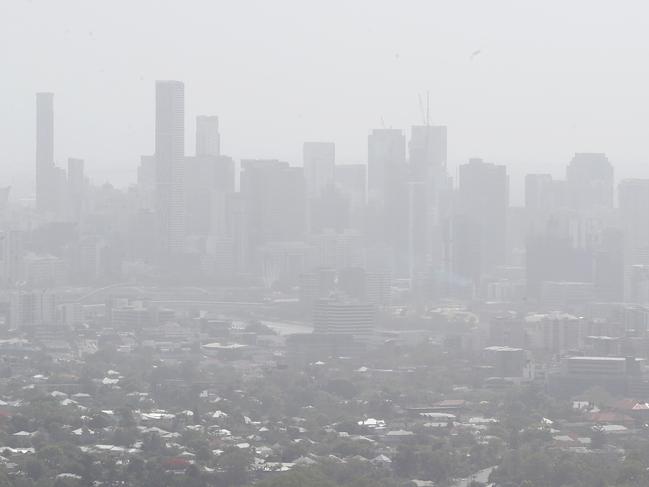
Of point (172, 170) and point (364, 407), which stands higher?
point (172, 170)

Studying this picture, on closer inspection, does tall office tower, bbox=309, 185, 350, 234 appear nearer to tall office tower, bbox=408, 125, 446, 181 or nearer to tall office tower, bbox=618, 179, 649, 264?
tall office tower, bbox=408, 125, 446, 181

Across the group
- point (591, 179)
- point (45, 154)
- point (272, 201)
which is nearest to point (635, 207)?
point (591, 179)

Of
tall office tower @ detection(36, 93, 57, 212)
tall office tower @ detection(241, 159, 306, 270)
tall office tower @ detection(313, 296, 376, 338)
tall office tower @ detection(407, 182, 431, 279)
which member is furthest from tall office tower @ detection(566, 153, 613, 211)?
tall office tower @ detection(313, 296, 376, 338)

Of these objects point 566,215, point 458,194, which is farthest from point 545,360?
point 458,194

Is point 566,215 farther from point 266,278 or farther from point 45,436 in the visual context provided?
point 45,436

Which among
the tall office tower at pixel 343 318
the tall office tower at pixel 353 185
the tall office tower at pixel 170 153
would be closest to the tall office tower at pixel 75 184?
the tall office tower at pixel 170 153

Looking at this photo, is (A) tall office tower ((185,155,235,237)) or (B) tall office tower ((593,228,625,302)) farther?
(A) tall office tower ((185,155,235,237))
